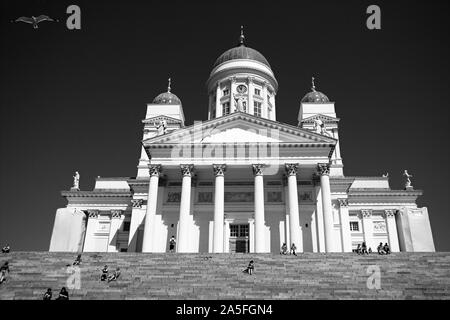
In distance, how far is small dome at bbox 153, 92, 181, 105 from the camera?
46.4m

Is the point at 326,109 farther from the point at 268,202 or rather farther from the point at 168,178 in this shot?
the point at 168,178

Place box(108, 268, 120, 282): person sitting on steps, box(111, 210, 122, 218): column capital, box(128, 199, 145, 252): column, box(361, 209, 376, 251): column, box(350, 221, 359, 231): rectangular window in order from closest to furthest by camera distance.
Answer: box(108, 268, 120, 282): person sitting on steps
box(128, 199, 145, 252): column
box(361, 209, 376, 251): column
box(350, 221, 359, 231): rectangular window
box(111, 210, 122, 218): column capital

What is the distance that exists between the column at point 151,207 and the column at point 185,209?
181cm

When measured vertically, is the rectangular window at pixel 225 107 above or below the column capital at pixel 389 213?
above

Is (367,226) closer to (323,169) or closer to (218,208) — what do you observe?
(323,169)

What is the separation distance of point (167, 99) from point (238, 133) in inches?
739

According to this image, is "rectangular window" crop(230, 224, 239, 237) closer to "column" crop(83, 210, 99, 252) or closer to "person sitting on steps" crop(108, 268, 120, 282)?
"person sitting on steps" crop(108, 268, 120, 282)

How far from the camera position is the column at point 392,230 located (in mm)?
37281

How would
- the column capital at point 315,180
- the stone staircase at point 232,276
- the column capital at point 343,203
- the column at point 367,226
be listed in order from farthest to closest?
the column at point 367,226, the column capital at point 343,203, the column capital at point 315,180, the stone staircase at point 232,276

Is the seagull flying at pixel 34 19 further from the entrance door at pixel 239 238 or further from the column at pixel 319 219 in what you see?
the column at pixel 319 219

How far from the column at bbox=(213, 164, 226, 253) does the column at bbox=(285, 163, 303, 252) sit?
4.47m

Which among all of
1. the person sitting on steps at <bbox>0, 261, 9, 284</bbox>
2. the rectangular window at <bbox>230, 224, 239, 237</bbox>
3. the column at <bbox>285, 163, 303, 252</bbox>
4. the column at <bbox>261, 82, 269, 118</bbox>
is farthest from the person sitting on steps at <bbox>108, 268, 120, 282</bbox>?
the column at <bbox>261, 82, 269, 118</bbox>

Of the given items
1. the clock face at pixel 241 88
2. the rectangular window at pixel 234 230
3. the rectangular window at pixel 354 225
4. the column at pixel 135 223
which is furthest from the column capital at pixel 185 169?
the rectangular window at pixel 354 225
